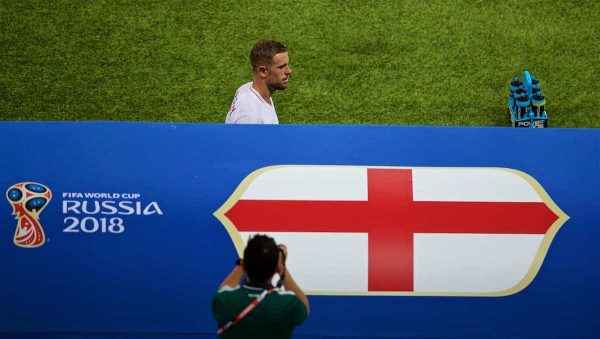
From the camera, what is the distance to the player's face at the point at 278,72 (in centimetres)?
476

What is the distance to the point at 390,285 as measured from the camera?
392 centimetres

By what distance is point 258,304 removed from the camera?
9.89 ft

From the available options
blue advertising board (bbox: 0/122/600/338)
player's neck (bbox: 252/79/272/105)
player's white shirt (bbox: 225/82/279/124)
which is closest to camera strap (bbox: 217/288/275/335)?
blue advertising board (bbox: 0/122/600/338)

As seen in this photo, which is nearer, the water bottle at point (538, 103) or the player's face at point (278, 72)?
the player's face at point (278, 72)

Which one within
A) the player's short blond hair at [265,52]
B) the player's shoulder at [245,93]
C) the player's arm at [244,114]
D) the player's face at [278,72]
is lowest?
the player's arm at [244,114]

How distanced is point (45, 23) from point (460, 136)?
154 inches

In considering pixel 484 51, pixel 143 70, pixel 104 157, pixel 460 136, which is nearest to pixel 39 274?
pixel 104 157

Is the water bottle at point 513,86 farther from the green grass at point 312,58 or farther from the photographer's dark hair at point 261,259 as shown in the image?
the photographer's dark hair at point 261,259

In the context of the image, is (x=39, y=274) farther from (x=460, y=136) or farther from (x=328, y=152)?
(x=460, y=136)

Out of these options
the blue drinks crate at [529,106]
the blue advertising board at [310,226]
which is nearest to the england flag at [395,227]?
the blue advertising board at [310,226]

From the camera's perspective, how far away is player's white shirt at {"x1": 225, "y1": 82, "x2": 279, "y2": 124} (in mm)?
4535

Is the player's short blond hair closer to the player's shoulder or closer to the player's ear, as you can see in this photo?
the player's ear

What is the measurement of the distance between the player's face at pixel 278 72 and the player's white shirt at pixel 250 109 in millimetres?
122

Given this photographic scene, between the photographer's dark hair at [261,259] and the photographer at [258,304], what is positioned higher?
the photographer's dark hair at [261,259]
